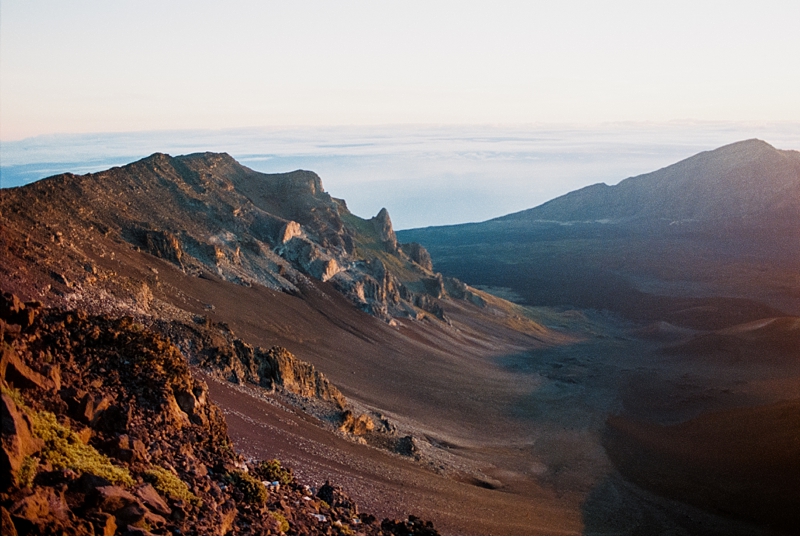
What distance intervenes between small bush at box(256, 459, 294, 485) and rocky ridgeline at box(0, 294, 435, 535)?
38mm

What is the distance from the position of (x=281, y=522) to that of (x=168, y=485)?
2919 millimetres

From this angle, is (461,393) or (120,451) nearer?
(120,451)

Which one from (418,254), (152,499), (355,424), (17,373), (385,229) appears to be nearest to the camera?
(152,499)

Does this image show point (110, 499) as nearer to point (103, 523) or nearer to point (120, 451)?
point (103, 523)

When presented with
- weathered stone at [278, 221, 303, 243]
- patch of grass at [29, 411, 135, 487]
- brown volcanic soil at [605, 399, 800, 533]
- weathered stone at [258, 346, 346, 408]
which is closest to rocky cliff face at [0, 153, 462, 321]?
weathered stone at [278, 221, 303, 243]

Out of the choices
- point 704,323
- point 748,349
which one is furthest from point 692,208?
point 748,349

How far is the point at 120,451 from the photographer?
531 inches

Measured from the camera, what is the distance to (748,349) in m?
72.0

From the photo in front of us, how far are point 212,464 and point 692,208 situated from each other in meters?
189

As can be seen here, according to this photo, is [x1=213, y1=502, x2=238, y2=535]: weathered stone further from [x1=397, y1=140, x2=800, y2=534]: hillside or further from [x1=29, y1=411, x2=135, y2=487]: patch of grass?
[x1=397, y1=140, x2=800, y2=534]: hillside

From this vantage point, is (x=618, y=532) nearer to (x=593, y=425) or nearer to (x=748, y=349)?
(x=593, y=425)

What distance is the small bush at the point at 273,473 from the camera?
18.1m

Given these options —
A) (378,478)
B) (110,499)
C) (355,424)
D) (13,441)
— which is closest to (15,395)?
(13,441)

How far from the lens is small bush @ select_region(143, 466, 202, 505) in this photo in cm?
1316
